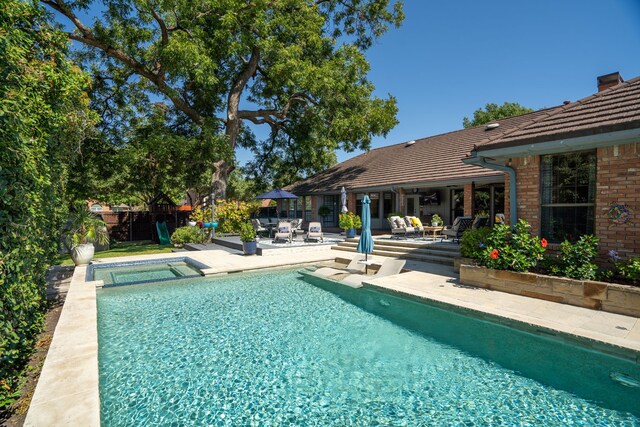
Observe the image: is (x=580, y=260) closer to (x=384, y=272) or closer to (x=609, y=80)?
(x=384, y=272)

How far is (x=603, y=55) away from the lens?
1211 centimetres

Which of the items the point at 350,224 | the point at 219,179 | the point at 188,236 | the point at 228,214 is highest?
the point at 219,179

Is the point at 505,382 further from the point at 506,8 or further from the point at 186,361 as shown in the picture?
the point at 506,8

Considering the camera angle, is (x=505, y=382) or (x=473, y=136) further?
(x=473, y=136)

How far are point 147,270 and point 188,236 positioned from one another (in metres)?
5.91

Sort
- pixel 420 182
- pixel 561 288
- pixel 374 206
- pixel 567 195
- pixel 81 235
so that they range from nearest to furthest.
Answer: pixel 561 288 → pixel 567 195 → pixel 81 235 → pixel 420 182 → pixel 374 206

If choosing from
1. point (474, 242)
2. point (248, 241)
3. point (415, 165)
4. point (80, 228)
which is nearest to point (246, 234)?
point (248, 241)

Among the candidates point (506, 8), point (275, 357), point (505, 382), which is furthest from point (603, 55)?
point (275, 357)

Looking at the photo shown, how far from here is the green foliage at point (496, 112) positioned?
113ft

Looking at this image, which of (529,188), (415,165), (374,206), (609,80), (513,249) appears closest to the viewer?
(513,249)

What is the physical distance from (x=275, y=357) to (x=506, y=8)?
14813mm

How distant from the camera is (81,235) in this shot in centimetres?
1161

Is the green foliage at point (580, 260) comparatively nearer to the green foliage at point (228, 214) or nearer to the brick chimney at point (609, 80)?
the brick chimney at point (609, 80)

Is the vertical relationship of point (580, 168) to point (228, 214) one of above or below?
above
